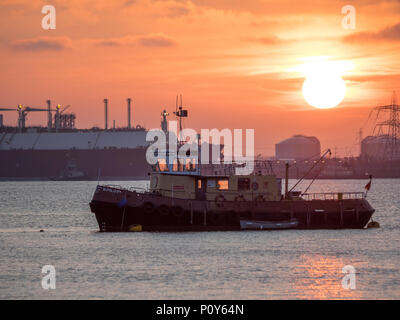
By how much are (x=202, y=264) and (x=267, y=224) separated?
1154 centimetres

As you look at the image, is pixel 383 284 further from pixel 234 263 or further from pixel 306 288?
pixel 234 263

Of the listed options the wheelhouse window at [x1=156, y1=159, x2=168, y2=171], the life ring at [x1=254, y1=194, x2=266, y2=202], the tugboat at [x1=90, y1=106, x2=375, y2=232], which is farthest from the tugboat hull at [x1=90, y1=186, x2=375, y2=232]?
the wheelhouse window at [x1=156, y1=159, x2=168, y2=171]

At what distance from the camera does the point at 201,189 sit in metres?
45.4

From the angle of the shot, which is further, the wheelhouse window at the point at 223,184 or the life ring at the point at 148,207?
the wheelhouse window at the point at 223,184

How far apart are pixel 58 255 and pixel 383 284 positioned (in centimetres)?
1695

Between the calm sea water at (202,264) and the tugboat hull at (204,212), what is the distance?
0.76 meters

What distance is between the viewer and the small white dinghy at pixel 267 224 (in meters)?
45.4

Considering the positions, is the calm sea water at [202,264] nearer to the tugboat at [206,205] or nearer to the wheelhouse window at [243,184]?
the tugboat at [206,205]

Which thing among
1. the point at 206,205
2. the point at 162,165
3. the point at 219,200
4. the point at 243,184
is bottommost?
the point at 206,205
